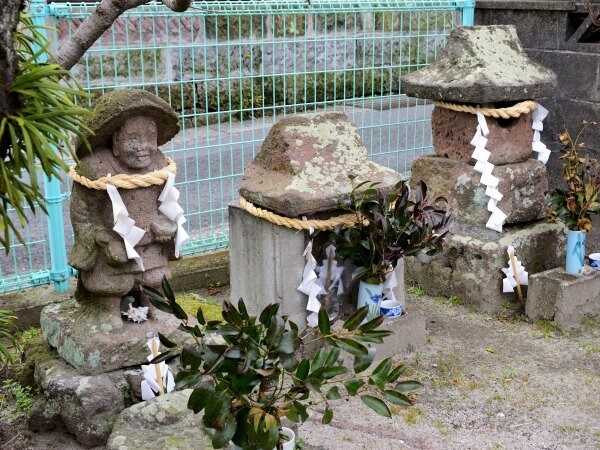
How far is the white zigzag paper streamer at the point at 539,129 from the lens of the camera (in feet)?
17.0

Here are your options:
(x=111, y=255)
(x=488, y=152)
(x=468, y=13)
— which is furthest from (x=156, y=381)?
(x=468, y=13)

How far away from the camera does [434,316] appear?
4996 mm

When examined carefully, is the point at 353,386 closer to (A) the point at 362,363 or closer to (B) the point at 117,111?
(A) the point at 362,363

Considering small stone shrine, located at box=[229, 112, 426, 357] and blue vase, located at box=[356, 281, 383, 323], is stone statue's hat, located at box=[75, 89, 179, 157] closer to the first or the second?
small stone shrine, located at box=[229, 112, 426, 357]

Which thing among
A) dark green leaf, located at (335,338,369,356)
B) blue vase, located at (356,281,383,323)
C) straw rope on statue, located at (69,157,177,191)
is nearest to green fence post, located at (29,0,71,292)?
straw rope on statue, located at (69,157,177,191)

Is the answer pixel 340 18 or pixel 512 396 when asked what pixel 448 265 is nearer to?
pixel 512 396

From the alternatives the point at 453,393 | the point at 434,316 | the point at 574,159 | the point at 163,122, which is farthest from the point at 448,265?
the point at 163,122

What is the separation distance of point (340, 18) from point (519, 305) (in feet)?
9.83

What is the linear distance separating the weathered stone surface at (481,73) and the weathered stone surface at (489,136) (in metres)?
0.15

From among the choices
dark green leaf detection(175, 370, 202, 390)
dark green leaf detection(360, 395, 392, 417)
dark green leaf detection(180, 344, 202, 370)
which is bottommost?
dark green leaf detection(360, 395, 392, 417)

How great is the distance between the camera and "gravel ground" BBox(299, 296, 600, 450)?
11.7 feet

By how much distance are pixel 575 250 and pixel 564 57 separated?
1.69m

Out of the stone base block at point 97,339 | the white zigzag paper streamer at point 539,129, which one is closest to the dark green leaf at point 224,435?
the stone base block at point 97,339

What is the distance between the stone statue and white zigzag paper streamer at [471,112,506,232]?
2.18 metres
